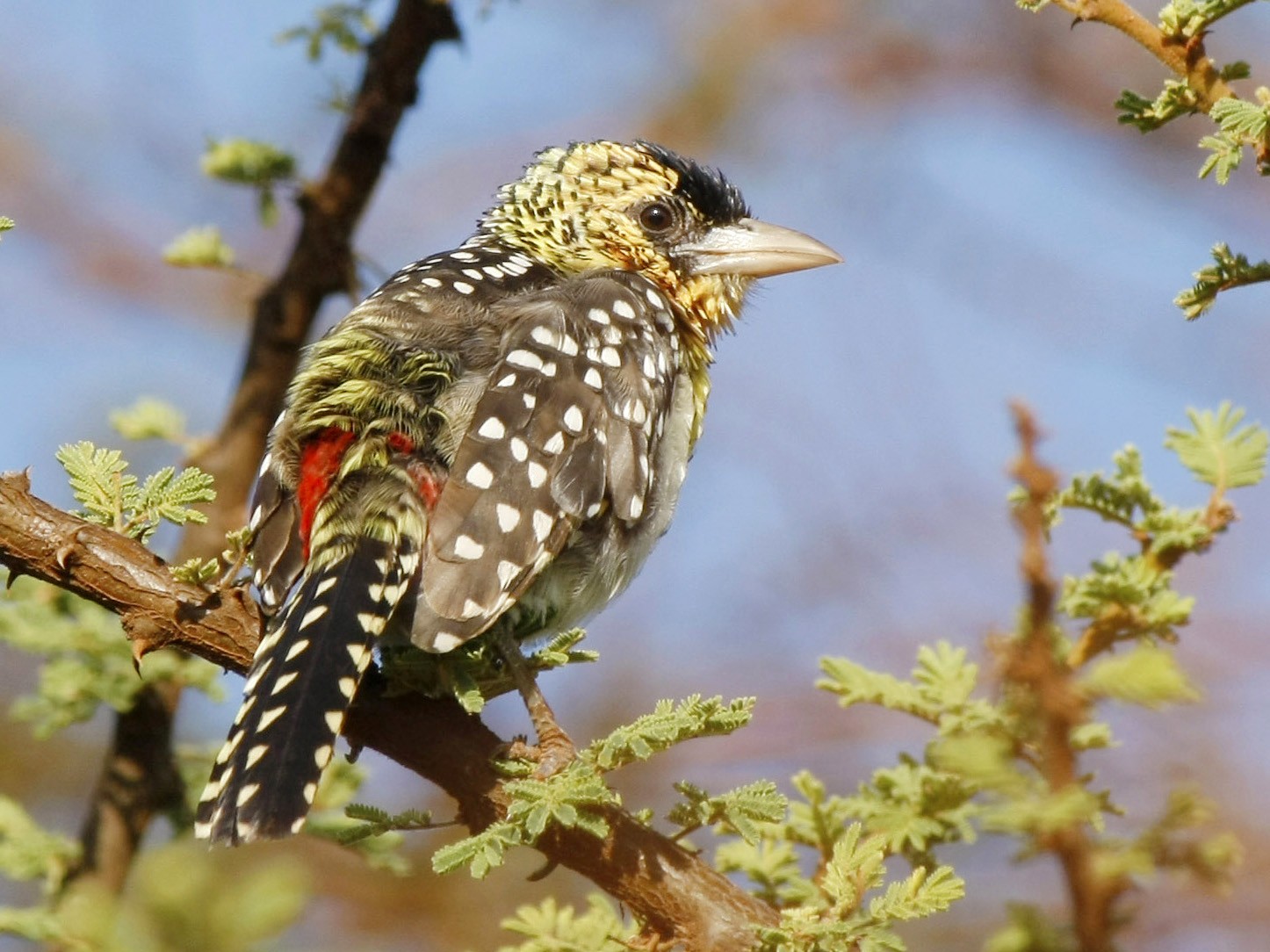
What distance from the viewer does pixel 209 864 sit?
4.30ft

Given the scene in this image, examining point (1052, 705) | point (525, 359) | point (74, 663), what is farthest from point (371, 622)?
point (1052, 705)

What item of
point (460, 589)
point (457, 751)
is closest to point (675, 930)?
point (457, 751)

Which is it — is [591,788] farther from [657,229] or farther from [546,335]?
[657,229]

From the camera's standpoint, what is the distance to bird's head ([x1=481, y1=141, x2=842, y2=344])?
4438 mm

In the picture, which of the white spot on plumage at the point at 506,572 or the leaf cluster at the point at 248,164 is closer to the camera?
the white spot on plumage at the point at 506,572

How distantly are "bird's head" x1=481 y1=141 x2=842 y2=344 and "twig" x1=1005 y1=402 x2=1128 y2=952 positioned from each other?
10.1ft

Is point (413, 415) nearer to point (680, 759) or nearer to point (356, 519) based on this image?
point (356, 519)

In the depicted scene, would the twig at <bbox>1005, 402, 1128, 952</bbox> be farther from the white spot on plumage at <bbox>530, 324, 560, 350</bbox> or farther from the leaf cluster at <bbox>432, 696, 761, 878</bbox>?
the white spot on plumage at <bbox>530, 324, 560, 350</bbox>

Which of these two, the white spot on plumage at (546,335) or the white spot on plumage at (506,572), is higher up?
the white spot on plumage at (546,335)

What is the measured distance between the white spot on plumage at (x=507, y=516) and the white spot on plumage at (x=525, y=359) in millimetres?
411

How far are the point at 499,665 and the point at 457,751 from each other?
47cm

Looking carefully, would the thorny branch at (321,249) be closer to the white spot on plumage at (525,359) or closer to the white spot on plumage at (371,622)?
the white spot on plumage at (525,359)

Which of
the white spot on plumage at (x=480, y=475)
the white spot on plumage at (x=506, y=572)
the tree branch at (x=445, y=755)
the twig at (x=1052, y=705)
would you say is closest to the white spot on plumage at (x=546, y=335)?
the white spot on plumage at (x=480, y=475)

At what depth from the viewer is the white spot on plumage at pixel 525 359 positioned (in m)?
3.49
